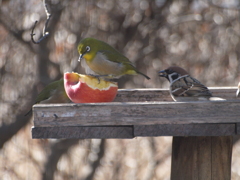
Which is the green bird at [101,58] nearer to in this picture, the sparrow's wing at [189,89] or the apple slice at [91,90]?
the sparrow's wing at [189,89]

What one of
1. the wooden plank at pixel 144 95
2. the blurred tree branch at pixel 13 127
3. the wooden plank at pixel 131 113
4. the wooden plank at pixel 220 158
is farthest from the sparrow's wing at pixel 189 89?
the blurred tree branch at pixel 13 127

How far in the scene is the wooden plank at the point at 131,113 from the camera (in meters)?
2.54

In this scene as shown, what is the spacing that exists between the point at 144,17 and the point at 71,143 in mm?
2306

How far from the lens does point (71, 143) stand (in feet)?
22.5

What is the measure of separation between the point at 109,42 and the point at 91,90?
3835mm

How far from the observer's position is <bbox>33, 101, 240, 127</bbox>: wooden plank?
2.54 m

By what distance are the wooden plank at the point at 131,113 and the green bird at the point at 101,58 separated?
1.62 metres

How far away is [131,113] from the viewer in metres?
2.54

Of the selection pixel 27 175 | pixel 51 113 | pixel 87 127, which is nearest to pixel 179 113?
pixel 87 127

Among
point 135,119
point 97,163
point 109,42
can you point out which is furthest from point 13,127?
point 135,119

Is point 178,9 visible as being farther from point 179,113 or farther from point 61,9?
point 179,113

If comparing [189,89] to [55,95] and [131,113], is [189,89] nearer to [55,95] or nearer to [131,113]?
[131,113]

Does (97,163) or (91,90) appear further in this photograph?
(97,163)

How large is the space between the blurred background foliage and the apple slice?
144 inches
